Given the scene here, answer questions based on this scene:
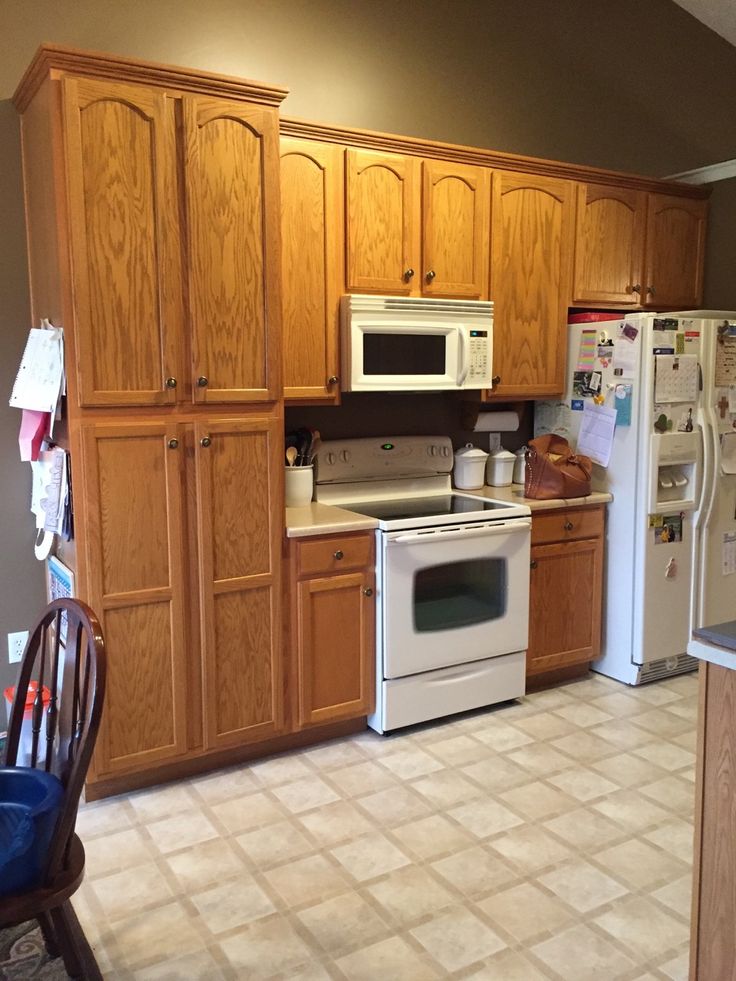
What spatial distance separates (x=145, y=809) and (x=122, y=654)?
505mm

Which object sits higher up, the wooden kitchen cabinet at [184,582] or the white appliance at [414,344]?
the white appliance at [414,344]

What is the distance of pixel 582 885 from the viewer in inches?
88.2

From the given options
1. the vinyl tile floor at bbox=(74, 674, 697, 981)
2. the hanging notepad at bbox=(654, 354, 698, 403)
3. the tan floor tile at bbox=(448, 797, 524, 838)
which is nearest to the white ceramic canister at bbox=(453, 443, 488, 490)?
the hanging notepad at bbox=(654, 354, 698, 403)

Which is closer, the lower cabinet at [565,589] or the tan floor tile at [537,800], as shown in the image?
the tan floor tile at [537,800]

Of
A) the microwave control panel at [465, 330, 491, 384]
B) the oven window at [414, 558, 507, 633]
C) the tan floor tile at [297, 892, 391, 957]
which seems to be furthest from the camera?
the microwave control panel at [465, 330, 491, 384]

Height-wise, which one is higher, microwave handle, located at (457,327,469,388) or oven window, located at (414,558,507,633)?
microwave handle, located at (457,327,469,388)

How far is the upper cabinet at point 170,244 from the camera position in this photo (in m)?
2.43

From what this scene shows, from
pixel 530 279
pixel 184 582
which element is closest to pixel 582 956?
pixel 184 582

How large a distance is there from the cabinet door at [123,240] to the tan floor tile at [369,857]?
1461 millimetres

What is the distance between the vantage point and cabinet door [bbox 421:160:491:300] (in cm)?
334

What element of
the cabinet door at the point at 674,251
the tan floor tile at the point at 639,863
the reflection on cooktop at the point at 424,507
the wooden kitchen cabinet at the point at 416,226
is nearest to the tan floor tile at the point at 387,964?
the tan floor tile at the point at 639,863

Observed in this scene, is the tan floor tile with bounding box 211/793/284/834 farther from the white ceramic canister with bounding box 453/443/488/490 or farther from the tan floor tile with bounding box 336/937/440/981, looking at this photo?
the white ceramic canister with bounding box 453/443/488/490

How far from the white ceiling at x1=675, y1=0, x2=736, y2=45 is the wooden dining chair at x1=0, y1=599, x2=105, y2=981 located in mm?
4301

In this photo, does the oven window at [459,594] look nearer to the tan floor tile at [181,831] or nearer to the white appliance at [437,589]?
the white appliance at [437,589]
